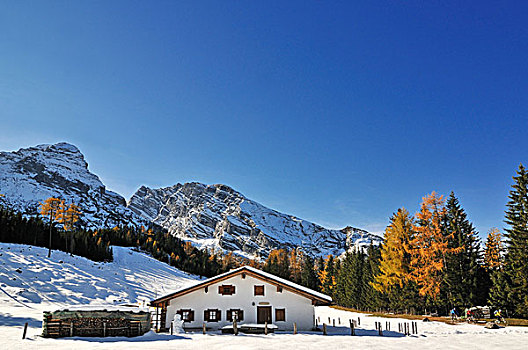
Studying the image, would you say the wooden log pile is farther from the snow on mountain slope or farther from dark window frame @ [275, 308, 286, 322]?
the snow on mountain slope

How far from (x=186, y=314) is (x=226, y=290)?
3739 mm

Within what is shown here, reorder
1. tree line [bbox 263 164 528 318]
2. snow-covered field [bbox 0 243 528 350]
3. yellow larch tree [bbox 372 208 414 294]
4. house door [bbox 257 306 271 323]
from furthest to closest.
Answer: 1. yellow larch tree [bbox 372 208 414 294]
2. tree line [bbox 263 164 528 318]
3. house door [bbox 257 306 271 323]
4. snow-covered field [bbox 0 243 528 350]

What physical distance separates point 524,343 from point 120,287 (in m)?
51.2

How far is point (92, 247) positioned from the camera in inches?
2936

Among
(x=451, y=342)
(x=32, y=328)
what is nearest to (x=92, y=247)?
(x=32, y=328)

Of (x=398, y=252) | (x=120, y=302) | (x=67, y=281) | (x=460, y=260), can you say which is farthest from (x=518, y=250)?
(x=67, y=281)

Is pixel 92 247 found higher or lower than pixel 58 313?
higher

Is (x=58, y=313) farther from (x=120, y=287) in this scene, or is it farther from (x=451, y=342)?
(x=120, y=287)

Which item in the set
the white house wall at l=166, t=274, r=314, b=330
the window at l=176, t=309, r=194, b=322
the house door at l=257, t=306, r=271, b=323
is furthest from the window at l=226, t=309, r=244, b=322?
the window at l=176, t=309, r=194, b=322

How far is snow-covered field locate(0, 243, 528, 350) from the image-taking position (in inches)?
880

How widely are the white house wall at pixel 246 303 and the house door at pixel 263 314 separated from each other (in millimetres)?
250

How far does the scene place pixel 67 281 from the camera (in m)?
50.9

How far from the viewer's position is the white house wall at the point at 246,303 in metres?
31.6

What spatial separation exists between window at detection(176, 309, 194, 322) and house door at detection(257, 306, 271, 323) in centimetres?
551
